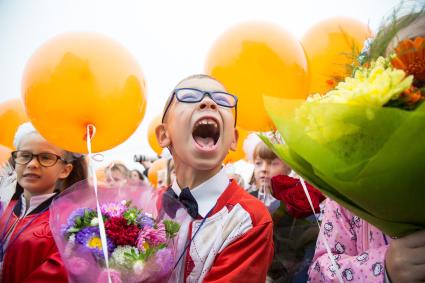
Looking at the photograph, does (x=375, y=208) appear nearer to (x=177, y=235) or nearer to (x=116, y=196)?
(x=177, y=235)

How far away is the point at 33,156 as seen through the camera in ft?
7.38

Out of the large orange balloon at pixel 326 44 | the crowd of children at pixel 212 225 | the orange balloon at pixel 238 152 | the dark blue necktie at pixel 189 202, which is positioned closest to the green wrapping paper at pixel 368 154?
the crowd of children at pixel 212 225

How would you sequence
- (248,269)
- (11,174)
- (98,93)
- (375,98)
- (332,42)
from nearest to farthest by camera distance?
(375,98)
(248,269)
(98,93)
(11,174)
(332,42)

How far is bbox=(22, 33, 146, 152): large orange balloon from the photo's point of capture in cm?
A: 193

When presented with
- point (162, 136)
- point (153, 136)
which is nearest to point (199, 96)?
point (162, 136)

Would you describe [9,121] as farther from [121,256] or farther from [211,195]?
[121,256]

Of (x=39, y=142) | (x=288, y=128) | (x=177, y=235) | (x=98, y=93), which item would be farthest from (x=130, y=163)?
(x=288, y=128)

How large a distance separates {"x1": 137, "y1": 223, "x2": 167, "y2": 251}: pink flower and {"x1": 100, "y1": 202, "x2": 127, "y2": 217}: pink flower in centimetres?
14

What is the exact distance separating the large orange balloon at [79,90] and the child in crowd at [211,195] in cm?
28

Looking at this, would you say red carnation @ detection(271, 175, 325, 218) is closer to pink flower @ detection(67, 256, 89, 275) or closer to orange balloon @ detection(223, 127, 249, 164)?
pink flower @ detection(67, 256, 89, 275)

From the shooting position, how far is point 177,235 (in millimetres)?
1479

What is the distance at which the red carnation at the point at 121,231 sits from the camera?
1.35 meters

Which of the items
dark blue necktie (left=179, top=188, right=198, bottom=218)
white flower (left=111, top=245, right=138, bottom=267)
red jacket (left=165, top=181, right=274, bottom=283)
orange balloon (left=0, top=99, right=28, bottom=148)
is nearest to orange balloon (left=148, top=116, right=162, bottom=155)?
orange balloon (left=0, top=99, right=28, bottom=148)

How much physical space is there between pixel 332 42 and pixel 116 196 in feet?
6.91
